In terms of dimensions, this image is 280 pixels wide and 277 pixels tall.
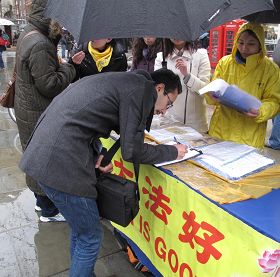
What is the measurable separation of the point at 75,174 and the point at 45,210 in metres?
1.49

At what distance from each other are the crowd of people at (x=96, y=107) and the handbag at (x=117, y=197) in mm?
61

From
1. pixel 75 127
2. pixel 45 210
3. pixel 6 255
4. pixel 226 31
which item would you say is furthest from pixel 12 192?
pixel 226 31

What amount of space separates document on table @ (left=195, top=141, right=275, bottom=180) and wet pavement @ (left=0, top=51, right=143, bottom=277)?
3.50ft

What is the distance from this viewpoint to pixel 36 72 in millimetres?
2459

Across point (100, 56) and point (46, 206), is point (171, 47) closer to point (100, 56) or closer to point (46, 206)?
point (100, 56)

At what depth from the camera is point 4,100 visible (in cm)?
284

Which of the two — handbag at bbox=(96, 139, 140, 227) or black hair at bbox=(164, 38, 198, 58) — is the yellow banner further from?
black hair at bbox=(164, 38, 198, 58)

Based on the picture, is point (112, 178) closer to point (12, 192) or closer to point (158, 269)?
point (158, 269)

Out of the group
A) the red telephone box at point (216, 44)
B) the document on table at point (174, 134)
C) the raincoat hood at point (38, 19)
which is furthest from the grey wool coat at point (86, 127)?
the red telephone box at point (216, 44)

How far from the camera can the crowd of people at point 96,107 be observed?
1.68m

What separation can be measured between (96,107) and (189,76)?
1106 mm

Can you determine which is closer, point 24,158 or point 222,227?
point 222,227

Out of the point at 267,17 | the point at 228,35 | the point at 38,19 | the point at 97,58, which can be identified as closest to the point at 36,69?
the point at 38,19

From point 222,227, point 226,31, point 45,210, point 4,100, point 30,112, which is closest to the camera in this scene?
point 222,227
